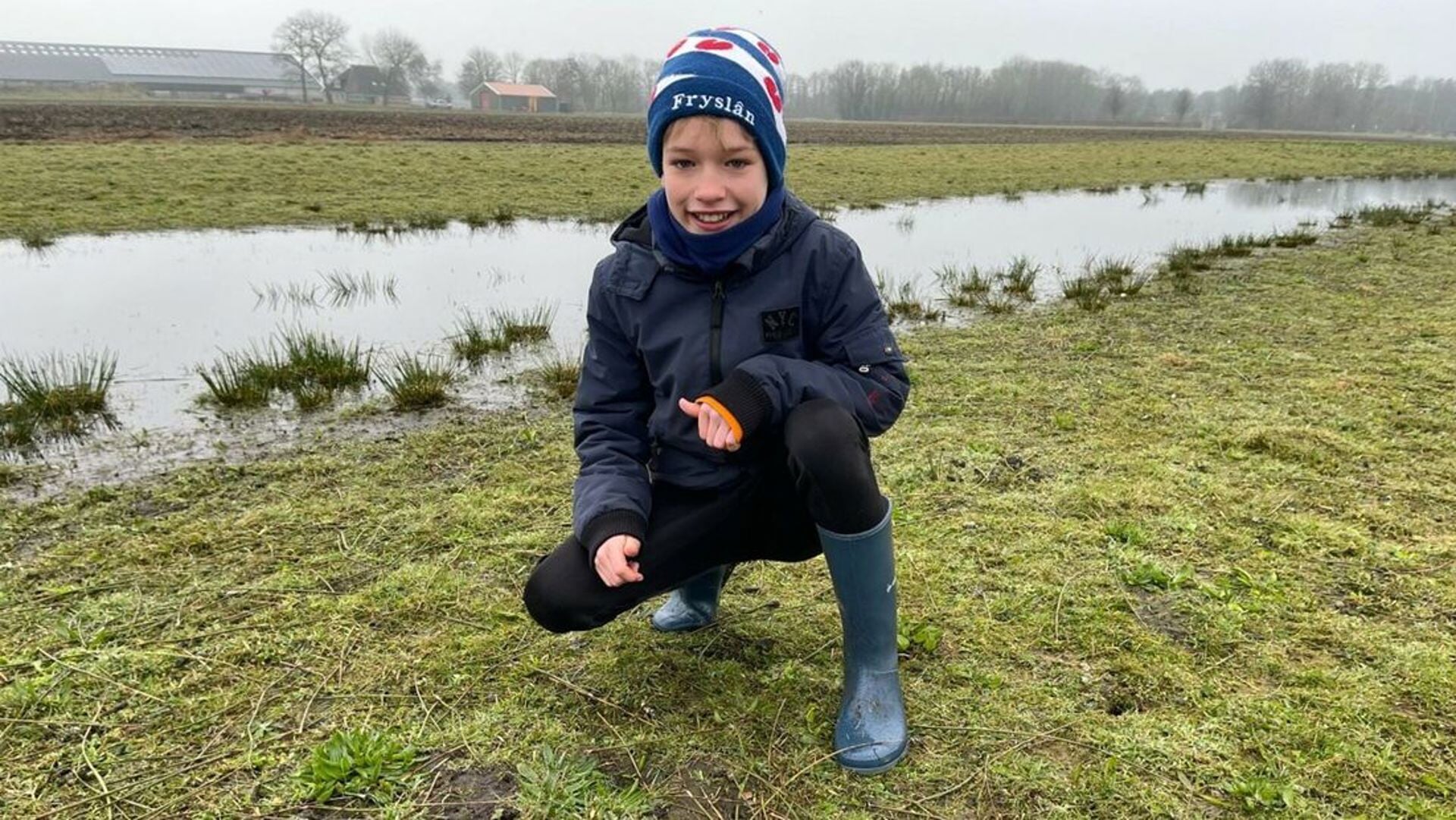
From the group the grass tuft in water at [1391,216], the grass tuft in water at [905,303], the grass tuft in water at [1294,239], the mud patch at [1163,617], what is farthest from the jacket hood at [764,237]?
the grass tuft in water at [1391,216]

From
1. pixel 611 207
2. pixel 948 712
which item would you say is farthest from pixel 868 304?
pixel 611 207

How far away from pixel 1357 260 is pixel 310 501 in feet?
36.9

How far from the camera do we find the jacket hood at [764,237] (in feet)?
6.73

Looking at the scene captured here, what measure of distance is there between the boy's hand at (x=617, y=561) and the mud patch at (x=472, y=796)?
0.55 meters

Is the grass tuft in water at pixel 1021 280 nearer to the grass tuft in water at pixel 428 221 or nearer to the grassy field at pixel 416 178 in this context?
the grassy field at pixel 416 178

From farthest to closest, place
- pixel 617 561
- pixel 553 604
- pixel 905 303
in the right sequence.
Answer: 1. pixel 905 303
2. pixel 553 604
3. pixel 617 561

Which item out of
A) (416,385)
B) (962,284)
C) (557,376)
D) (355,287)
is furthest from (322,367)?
(962,284)

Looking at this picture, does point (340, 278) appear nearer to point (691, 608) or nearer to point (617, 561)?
point (691, 608)

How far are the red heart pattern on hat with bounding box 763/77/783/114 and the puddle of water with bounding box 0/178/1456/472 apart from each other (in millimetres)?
3822

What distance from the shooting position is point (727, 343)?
2070 millimetres

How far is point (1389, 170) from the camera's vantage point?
95.5 feet

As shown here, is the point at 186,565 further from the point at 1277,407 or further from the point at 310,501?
the point at 1277,407

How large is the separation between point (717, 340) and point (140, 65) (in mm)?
138266

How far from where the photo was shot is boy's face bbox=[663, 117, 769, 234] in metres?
1.93
